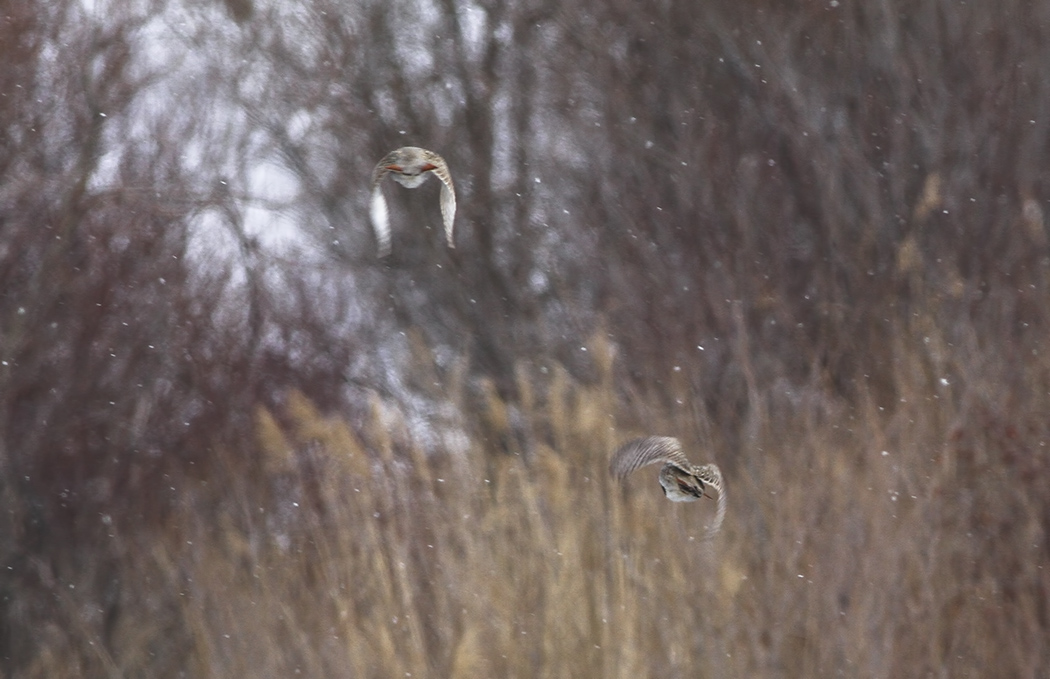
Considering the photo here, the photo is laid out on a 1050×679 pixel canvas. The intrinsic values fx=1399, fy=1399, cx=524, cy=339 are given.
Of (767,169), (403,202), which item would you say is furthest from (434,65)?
(767,169)

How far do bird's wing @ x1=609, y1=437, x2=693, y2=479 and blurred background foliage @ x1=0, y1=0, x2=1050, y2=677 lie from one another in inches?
10.2

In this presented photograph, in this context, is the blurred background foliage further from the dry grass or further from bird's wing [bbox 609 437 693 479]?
bird's wing [bbox 609 437 693 479]

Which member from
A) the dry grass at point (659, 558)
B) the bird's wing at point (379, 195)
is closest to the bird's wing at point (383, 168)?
the bird's wing at point (379, 195)

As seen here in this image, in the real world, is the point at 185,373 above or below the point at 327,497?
above

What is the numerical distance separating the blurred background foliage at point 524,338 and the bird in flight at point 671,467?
29cm

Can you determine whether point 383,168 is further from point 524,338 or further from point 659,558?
point 524,338

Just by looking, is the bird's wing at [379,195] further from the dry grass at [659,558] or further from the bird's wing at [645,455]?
the bird's wing at [645,455]

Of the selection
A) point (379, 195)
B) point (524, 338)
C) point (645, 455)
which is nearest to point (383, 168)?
point (379, 195)

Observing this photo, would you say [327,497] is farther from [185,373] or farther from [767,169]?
[185,373]

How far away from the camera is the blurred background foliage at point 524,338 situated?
3156 millimetres

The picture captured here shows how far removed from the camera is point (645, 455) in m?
2.82

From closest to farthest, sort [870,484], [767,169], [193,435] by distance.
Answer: [870,484] < [767,169] < [193,435]

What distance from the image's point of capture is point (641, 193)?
7.04 metres

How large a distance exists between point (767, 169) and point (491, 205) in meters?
2.04
